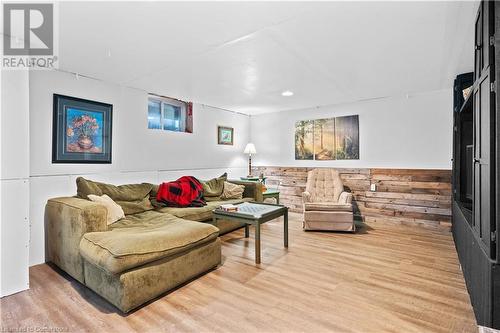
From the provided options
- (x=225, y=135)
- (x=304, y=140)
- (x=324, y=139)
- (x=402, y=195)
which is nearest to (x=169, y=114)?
(x=225, y=135)

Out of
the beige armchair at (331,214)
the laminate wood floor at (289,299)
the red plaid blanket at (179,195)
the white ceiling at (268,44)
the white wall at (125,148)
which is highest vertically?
the white ceiling at (268,44)

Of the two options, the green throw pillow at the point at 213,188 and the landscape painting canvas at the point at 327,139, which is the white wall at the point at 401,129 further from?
the green throw pillow at the point at 213,188

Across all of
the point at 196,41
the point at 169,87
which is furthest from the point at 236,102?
the point at 196,41

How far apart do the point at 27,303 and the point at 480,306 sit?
3331mm

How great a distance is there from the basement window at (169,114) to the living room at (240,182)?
26mm

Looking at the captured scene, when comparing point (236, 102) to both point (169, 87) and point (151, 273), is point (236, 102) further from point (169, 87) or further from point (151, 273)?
point (151, 273)

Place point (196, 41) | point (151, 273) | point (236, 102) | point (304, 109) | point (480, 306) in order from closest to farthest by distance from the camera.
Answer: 1. point (480, 306)
2. point (151, 273)
3. point (196, 41)
4. point (236, 102)
5. point (304, 109)

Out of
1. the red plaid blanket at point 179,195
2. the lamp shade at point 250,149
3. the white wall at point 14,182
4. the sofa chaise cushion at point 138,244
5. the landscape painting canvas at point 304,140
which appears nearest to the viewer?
the sofa chaise cushion at point 138,244

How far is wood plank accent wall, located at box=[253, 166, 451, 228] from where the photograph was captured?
13.5ft

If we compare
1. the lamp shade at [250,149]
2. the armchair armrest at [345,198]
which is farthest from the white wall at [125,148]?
the armchair armrest at [345,198]

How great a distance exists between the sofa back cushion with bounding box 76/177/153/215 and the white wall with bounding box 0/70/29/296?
640 millimetres

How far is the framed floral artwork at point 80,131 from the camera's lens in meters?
3.09

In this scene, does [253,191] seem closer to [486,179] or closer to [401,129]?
[401,129]

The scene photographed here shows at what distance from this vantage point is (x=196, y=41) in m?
2.45
